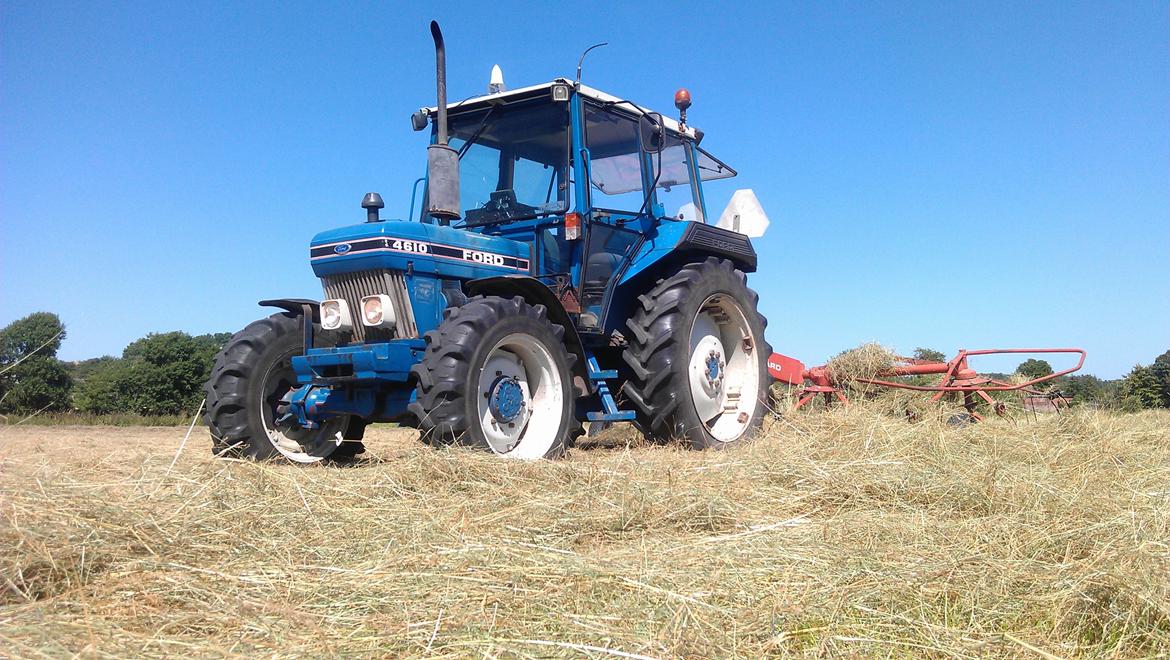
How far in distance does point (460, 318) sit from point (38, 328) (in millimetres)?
12486

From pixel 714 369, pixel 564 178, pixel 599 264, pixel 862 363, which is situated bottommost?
pixel 714 369

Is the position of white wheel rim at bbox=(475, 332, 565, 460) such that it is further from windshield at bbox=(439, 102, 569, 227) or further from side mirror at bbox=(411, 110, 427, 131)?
side mirror at bbox=(411, 110, 427, 131)

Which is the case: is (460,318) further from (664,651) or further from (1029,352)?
(1029,352)

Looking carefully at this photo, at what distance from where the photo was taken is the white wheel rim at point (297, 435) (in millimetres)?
5273

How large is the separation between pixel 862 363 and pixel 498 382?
3.93 m

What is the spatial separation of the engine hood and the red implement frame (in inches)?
120

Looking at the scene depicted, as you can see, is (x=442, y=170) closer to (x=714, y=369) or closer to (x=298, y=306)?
(x=298, y=306)

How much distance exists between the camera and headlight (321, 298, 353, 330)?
509 centimetres

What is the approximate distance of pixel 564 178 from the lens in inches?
233

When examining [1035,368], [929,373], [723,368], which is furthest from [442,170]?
[1035,368]

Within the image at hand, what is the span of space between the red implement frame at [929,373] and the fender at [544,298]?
8.20ft

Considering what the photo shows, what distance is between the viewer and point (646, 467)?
414 cm

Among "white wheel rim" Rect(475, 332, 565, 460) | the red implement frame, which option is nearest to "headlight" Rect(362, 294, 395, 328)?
"white wheel rim" Rect(475, 332, 565, 460)

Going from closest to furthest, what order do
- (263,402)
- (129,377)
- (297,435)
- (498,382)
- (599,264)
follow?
(498,382) < (263,402) < (297,435) < (599,264) < (129,377)
